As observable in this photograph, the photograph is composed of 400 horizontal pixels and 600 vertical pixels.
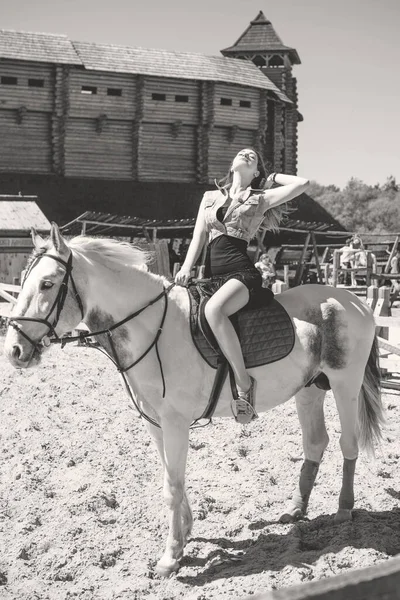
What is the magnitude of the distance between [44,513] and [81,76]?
111ft

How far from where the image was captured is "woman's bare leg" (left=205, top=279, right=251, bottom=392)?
5.07 meters

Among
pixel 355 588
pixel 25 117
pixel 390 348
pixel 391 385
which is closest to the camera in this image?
pixel 355 588

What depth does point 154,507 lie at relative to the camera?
623 centimetres

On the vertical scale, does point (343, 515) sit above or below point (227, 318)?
below

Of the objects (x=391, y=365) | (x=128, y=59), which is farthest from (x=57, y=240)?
(x=128, y=59)

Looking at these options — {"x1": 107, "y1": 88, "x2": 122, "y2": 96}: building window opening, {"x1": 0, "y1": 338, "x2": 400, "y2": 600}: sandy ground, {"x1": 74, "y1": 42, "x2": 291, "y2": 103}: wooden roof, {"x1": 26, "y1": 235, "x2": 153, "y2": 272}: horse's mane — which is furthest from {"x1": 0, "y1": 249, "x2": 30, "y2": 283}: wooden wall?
{"x1": 107, "y1": 88, "x2": 122, "y2": 96}: building window opening

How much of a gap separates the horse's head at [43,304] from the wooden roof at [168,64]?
33.7 metres

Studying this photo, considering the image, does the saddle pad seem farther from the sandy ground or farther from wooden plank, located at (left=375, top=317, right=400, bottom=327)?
wooden plank, located at (left=375, top=317, right=400, bottom=327)

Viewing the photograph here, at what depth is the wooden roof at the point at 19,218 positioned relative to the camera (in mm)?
20375

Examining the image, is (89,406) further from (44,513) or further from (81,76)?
(81,76)

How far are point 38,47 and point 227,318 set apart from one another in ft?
115

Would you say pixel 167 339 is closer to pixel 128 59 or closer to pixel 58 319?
pixel 58 319

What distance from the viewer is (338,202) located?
73.0 metres

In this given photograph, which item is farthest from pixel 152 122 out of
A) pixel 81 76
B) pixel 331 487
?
pixel 331 487
